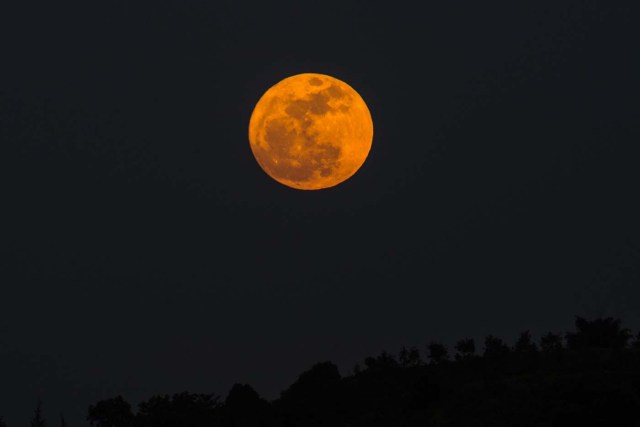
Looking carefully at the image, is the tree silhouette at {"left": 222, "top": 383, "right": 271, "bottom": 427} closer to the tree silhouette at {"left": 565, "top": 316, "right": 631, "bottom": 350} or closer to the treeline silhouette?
the treeline silhouette

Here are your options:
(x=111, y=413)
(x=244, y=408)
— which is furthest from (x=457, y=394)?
(x=111, y=413)

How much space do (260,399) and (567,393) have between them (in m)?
26.4

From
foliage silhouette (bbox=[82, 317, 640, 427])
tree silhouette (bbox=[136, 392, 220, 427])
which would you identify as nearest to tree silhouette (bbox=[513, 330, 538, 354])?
foliage silhouette (bbox=[82, 317, 640, 427])

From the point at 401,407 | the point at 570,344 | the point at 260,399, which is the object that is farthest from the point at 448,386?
the point at 570,344

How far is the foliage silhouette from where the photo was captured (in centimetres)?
4156

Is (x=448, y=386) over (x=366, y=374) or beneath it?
beneath

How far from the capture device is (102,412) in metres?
72.2

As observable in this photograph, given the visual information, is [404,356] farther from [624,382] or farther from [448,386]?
[624,382]

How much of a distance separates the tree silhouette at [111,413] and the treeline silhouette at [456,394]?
95mm

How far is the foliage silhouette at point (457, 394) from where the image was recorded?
41.6 metres

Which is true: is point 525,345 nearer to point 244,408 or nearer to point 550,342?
point 550,342

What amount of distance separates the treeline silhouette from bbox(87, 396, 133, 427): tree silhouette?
9cm

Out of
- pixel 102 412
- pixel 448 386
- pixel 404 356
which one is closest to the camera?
pixel 448 386

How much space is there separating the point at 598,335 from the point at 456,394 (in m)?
24.4
